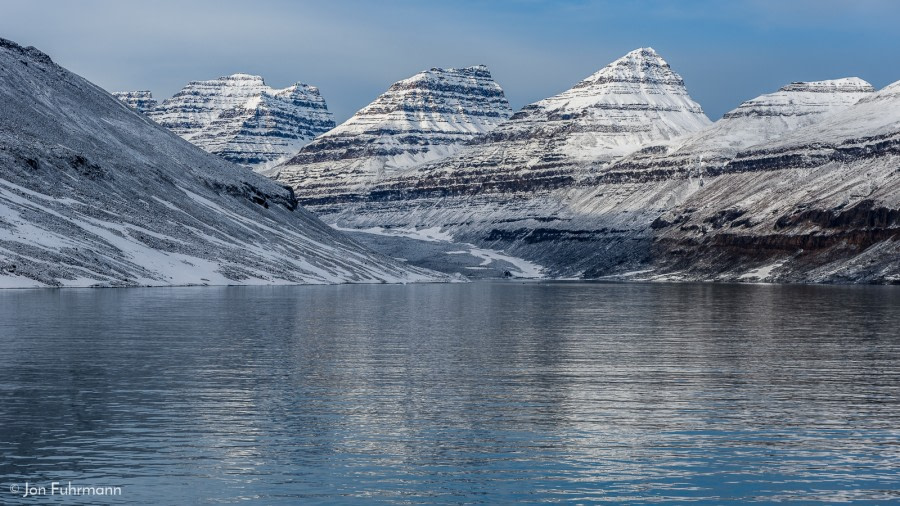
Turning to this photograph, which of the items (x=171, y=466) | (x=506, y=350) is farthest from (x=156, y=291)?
(x=171, y=466)

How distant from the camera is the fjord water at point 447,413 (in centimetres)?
3177

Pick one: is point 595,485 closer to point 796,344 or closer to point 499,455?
point 499,455

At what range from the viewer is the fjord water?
31.8m

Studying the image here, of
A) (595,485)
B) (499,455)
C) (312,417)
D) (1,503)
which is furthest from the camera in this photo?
(312,417)

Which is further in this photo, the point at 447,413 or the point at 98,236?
the point at 98,236

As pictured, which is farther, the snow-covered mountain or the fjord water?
the snow-covered mountain

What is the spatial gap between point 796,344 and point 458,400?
30.7 meters

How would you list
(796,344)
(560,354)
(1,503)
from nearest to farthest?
(1,503), (560,354), (796,344)

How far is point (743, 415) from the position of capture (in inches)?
1651

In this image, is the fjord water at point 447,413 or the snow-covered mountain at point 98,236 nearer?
the fjord water at point 447,413

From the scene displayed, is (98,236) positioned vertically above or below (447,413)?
above

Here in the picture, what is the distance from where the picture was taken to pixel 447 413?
138ft

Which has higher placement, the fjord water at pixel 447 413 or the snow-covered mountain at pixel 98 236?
the snow-covered mountain at pixel 98 236

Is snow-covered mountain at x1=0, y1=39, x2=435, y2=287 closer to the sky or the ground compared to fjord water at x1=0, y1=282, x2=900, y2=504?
closer to the sky
